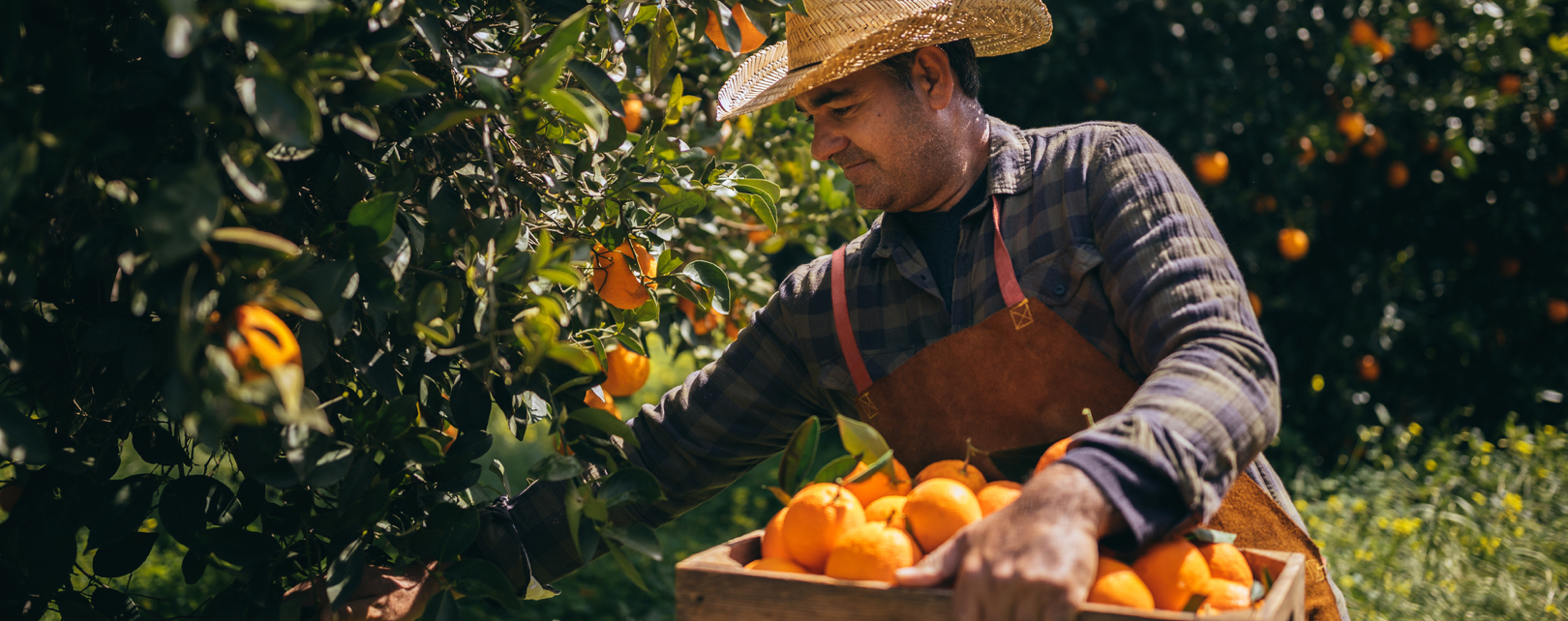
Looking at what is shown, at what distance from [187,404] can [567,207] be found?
2.30 feet

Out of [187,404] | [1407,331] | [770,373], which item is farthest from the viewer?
[1407,331]

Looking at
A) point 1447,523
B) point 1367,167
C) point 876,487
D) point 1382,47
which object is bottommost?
point 1447,523

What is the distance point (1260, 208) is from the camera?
405 centimetres

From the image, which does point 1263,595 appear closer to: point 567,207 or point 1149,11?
point 567,207

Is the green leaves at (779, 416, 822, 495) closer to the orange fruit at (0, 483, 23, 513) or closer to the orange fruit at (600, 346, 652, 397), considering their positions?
the orange fruit at (600, 346, 652, 397)

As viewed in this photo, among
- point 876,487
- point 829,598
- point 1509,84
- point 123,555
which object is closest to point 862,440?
point 876,487

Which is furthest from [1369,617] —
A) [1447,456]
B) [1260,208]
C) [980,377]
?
[980,377]

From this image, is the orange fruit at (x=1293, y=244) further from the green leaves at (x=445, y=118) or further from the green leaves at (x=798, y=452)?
the green leaves at (x=445, y=118)

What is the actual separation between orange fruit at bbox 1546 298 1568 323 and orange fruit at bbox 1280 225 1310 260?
1124 mm

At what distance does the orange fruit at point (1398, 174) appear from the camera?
4.12 meters

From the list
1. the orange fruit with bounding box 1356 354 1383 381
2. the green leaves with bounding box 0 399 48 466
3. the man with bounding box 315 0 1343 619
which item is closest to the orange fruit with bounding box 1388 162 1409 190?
the orange fruit with bounding box 1356 354 1383 381

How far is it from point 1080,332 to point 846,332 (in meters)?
0.39

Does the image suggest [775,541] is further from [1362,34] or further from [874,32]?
[1362,34]

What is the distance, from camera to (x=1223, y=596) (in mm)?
987
